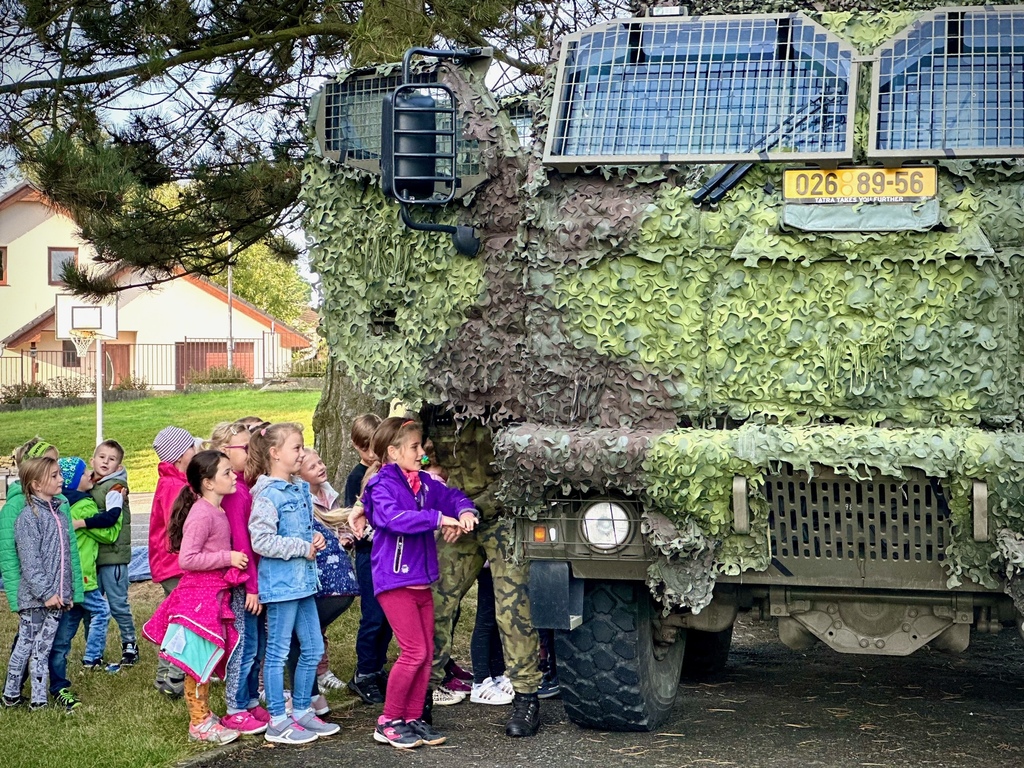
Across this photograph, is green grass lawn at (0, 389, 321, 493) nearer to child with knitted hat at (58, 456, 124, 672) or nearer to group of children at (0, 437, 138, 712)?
child with knitted hat at (58, 456, 124, 672)

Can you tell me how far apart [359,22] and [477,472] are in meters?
5.04

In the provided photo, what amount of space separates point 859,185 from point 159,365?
134ft

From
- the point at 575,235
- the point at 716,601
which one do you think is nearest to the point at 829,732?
the point at 716,601

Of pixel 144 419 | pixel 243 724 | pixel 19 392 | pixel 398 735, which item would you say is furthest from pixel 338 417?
pixel 19 392

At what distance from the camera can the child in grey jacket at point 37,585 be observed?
6664 mm

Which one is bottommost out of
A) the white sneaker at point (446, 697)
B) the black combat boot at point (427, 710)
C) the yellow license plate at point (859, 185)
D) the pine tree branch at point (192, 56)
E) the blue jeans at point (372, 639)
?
the white sneaker at point (446, 697)

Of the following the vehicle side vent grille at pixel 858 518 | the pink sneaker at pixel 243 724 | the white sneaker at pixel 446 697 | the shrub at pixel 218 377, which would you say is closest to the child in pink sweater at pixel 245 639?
the pink sneaker at pixel 243 724

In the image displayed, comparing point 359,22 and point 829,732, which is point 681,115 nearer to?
point 829,732

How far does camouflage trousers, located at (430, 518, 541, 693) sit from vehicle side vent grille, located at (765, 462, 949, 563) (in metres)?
1.42

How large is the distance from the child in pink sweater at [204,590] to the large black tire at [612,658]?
5.01 feet

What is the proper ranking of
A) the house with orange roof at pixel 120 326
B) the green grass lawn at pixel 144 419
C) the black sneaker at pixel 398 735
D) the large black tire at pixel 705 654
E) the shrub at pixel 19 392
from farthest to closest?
1. the house with orange roof at pixel 120 326
2. the shrub at pixel 19 392
3. the green grass lawn at pixel 144 419
4. the large black tire at pixel 705 654
5. the black sneaker at pixel 398 735

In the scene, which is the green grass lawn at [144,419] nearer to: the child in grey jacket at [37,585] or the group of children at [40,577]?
the group of children at [40,577]

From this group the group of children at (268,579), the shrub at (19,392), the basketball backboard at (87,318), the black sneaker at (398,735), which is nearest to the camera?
the black sneaker at (398,735)

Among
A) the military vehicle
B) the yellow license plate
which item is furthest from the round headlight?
the yellow license plate
